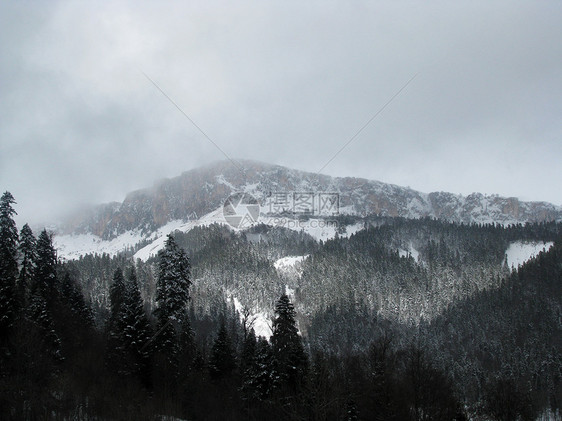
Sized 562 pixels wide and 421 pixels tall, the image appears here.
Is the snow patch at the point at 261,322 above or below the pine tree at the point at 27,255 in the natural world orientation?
below

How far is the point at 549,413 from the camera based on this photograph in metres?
89.8

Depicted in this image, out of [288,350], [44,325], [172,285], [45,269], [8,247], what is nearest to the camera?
[44,325]

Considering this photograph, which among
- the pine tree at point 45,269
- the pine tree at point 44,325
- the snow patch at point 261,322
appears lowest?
the snow patch at point 261,322

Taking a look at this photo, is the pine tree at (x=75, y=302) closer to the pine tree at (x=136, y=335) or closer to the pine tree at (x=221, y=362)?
the pine tree at (x=136, y=335)

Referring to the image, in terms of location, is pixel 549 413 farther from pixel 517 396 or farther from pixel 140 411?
pixel 140 411

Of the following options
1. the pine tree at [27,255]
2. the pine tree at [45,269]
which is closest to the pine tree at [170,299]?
the pine tree at [45,269]

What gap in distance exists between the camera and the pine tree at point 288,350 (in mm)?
41656

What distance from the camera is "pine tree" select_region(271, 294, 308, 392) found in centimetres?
4166

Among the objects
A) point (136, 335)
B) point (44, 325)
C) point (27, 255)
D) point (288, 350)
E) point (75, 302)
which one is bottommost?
point (288, 350)

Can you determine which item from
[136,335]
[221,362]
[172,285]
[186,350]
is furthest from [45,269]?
[221,362]

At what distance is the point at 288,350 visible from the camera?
4275cm

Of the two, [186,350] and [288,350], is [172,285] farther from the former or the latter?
[288,350]

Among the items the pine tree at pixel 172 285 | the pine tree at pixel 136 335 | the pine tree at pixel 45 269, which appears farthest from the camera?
the pine tree at pixel 45 269

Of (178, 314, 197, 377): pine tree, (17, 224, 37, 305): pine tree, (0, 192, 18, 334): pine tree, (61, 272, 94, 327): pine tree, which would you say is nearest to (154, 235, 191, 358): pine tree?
(178, 314, 197, 377): pine tree
